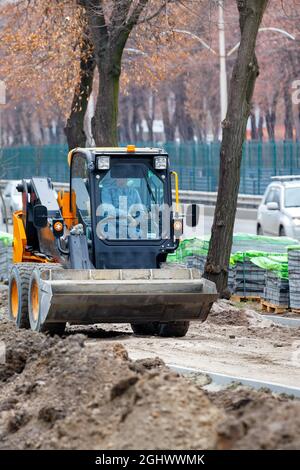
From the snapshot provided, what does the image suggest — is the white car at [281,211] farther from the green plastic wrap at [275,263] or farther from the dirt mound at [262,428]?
the dirt mound at [262,428]

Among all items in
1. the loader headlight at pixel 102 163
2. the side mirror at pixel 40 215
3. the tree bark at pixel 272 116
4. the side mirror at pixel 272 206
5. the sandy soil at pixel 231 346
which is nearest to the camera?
→ the sandy soil at pixel 231 346

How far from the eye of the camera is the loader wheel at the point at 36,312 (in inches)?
597

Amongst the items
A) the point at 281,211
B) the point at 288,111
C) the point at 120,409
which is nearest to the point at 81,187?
the point at 120,409

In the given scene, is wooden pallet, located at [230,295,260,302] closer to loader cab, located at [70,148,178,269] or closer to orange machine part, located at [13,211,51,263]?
orange machine part, located at [13,211,51,263]

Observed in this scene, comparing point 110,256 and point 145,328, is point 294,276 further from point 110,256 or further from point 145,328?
point 110,256

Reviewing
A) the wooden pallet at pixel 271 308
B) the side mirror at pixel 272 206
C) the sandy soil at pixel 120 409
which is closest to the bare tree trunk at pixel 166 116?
the side mirror at pixel 272 206

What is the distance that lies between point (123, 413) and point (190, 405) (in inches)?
17.9

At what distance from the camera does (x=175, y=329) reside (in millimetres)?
16172

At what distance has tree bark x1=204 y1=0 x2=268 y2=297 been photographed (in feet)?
65.3

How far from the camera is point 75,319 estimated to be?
14883 millimetres

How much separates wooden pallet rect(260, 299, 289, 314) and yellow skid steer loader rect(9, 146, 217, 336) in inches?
155

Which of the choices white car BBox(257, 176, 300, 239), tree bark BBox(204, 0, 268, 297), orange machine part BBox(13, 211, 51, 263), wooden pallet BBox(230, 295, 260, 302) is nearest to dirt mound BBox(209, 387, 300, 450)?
orange machine part BBox(13, 211, 51, 263)

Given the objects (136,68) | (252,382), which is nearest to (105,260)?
(252,382)

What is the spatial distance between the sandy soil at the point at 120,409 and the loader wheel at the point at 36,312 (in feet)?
10.1
